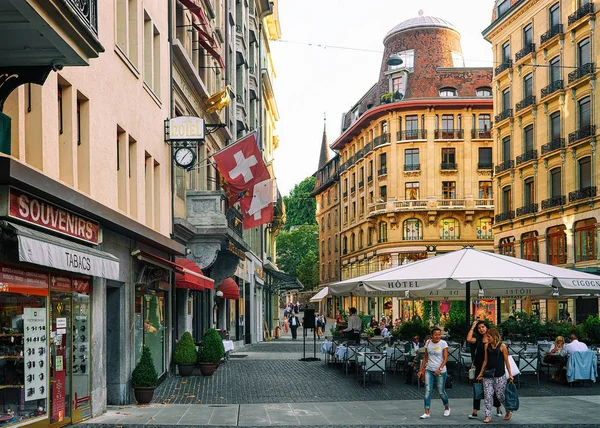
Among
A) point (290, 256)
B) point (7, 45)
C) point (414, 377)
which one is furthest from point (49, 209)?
point (290, 256)

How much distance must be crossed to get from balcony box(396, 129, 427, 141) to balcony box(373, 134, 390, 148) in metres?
1.26

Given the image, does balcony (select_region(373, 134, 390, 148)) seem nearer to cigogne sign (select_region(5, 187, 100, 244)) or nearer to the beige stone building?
the beige stone building

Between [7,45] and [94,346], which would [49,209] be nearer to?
[7,45]

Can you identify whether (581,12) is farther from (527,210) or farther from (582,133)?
(527,210)

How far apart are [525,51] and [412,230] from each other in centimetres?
2434

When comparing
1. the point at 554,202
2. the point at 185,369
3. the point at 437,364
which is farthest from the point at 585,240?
the point at 437,364

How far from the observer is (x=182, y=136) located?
21.3 m

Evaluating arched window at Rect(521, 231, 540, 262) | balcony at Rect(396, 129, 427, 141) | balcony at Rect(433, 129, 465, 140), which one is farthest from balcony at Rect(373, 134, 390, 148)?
arched window at Rect(521, 231, 540, 262)

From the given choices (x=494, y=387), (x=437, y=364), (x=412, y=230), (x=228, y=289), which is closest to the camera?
(x=494, y=387)

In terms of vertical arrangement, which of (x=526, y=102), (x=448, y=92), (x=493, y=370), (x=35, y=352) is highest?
(x=448, y=92)

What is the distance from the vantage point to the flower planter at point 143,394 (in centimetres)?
1625

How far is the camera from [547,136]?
49.9 meters

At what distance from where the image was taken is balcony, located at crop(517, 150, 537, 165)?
51.4m

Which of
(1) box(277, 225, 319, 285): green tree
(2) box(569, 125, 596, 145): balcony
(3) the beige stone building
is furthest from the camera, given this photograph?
(1) box(277, 225, 319, 285): green tree
